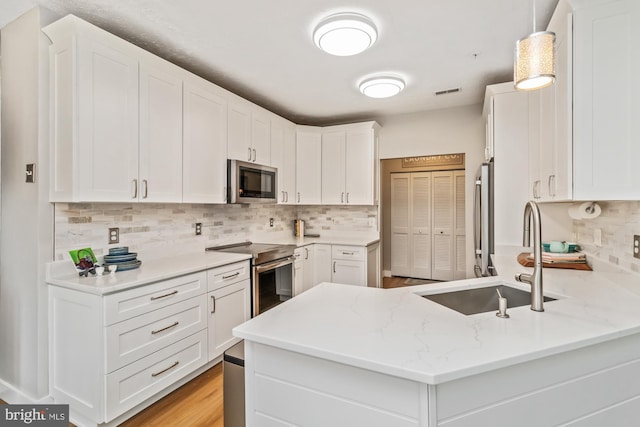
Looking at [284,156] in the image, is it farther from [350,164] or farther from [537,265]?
[537,265]

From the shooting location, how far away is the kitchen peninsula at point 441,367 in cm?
83

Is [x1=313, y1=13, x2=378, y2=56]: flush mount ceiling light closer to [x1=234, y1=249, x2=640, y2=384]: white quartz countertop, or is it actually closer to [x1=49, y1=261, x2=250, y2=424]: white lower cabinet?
[x1=234, y1=249, x2=640, y2=384]: white quartz countertop

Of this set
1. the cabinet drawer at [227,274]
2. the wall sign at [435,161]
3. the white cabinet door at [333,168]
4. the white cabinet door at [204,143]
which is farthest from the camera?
the wall sign at [435,161]

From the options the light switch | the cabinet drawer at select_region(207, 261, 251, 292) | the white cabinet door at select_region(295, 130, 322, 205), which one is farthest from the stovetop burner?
the light switch

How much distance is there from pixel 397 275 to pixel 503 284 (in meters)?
3.81

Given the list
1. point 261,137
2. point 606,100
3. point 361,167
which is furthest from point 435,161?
point 606,100

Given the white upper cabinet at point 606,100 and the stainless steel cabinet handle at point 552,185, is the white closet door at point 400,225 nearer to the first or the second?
the stainless steel cabinet handle at point 552,185

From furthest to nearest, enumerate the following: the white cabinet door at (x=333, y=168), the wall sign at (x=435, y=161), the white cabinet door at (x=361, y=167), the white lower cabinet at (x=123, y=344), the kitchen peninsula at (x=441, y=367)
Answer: the wall sign at (x=435, y=161)
the white cabinet door at (x=333, y=168)
the white cabinet door at (x=361, y=167)
the white lower cabinet at (x=123, y=344)
the kitchen peninsula at (x=441, y=367)

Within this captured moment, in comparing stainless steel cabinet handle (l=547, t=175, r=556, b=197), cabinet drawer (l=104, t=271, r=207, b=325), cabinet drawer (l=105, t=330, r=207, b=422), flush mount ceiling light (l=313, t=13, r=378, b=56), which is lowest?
cabinet drawer (l=105, t=330, r=207, b=422)

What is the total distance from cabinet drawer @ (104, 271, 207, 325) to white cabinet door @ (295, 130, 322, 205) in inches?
82.8

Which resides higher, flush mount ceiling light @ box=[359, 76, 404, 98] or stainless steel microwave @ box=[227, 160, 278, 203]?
flush mount ceiling light @ box=[359, 76, 404, 98]

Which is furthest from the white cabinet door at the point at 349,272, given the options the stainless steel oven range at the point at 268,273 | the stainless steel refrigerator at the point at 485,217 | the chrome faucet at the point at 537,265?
the chrome faucet at the point at 537,265

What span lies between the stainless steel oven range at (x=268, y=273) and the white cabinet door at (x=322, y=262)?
0.55 meters

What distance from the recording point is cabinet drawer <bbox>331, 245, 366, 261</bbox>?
3.59m
